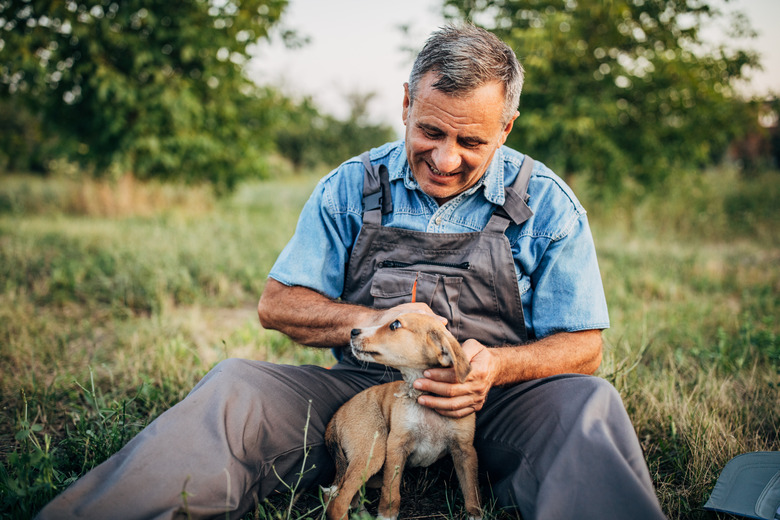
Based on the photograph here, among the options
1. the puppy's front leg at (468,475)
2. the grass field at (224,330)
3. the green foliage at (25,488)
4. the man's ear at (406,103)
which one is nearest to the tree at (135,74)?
the grass field at (224,330)

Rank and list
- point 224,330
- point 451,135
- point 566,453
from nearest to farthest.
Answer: point 566,453
point 451,135
point 224,330

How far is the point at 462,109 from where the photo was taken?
2490 millimetres

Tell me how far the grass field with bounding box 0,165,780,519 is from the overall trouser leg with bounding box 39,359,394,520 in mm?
222

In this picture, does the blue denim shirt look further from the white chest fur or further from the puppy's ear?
the white chest fur

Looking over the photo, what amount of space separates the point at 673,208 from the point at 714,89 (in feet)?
8.97

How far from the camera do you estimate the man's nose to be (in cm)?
257

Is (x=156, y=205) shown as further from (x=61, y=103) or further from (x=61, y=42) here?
(x=61, y=42)

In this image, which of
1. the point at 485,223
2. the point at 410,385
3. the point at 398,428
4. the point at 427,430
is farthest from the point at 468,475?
the point at 485,223

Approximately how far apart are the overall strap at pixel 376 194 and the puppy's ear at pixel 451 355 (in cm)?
76

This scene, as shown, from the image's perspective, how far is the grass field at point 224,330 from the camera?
263 cm

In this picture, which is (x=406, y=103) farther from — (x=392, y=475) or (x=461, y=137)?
(x=392, y=475)

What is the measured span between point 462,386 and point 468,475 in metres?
0.45

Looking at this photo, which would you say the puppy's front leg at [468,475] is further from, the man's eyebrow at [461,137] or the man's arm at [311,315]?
the man's eyebrow at [461,137]

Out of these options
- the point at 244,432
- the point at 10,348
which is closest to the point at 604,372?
the point at 244,432
